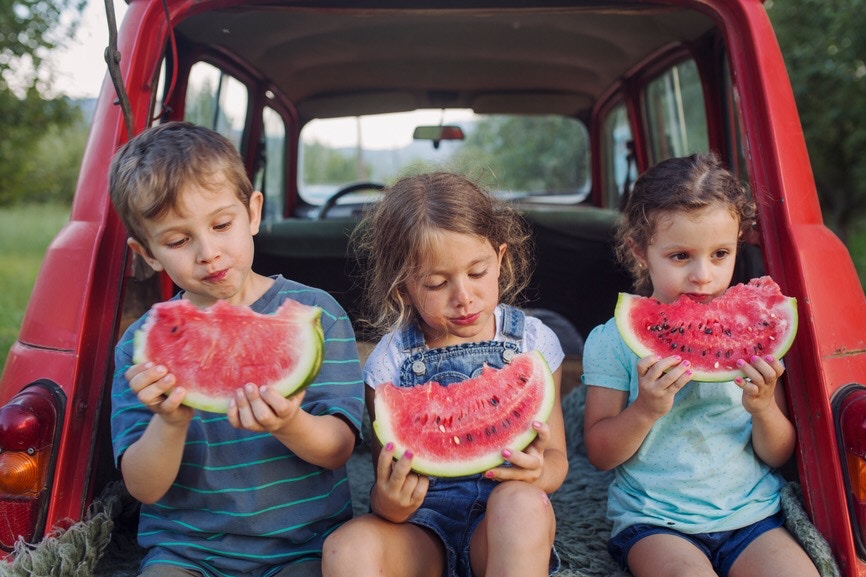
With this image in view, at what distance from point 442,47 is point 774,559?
110 inches

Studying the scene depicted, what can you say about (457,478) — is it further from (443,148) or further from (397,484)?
(443,148)

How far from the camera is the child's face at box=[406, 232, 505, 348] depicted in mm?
2070

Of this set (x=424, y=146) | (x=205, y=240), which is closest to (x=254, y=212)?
(x=205, y=240)

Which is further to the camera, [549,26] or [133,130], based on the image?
[549,26]

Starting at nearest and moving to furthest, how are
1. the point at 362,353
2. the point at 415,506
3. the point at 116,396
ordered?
the point at 415,506 < the point at 116,396 < the point at 362,353

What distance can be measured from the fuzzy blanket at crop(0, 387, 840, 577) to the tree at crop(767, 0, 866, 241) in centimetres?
715

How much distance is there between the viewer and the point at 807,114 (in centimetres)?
1169

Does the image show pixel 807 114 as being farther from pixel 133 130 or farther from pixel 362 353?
pixel 133 130

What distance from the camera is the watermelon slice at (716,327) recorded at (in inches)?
77.9

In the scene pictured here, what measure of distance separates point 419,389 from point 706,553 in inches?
34.9

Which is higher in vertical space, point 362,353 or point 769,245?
point 769,245

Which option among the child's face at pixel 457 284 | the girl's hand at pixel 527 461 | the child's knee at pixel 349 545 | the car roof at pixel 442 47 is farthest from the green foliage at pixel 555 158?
the child's knee at pixel 349 545

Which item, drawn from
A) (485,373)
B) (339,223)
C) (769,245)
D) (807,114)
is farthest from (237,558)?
(807,114)

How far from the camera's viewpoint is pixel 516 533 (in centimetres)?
178
